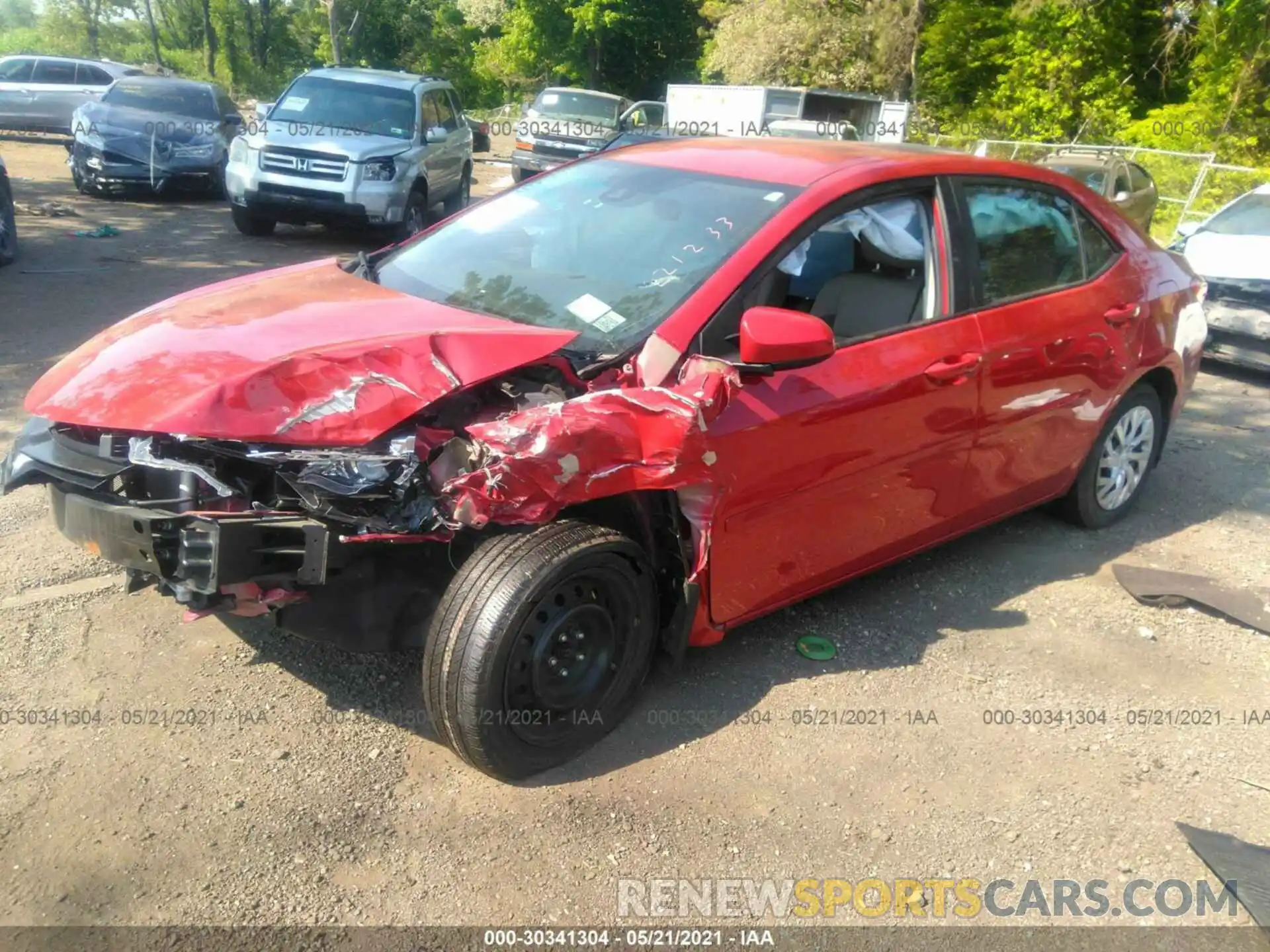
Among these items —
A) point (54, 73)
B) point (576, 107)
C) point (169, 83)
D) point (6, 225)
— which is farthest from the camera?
point (576, 107)

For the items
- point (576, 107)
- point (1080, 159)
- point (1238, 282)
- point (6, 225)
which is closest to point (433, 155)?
point (6, 225)

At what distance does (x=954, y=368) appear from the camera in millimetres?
3703

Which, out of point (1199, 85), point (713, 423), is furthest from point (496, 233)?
point (1199, 85)

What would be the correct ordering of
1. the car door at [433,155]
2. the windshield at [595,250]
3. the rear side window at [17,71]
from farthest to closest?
the rear side window at [17,71], the car door at [433,155], the windshield at [595,250]

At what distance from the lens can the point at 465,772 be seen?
308cm

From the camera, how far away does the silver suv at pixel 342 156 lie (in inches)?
426

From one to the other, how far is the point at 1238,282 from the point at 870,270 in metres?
6.26

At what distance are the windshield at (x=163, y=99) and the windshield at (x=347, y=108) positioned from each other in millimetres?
3093

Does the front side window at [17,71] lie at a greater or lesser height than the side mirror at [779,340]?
greater

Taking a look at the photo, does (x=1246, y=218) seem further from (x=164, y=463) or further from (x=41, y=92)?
(x=41, y=92)

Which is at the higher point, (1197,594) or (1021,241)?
(1021,241)

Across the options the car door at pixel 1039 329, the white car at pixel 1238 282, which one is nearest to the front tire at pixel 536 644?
the car door at pixel 1039 329

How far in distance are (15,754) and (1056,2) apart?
27305 mm

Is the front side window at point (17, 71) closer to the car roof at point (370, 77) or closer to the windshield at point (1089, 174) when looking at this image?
the car roof at point (370, 77)
